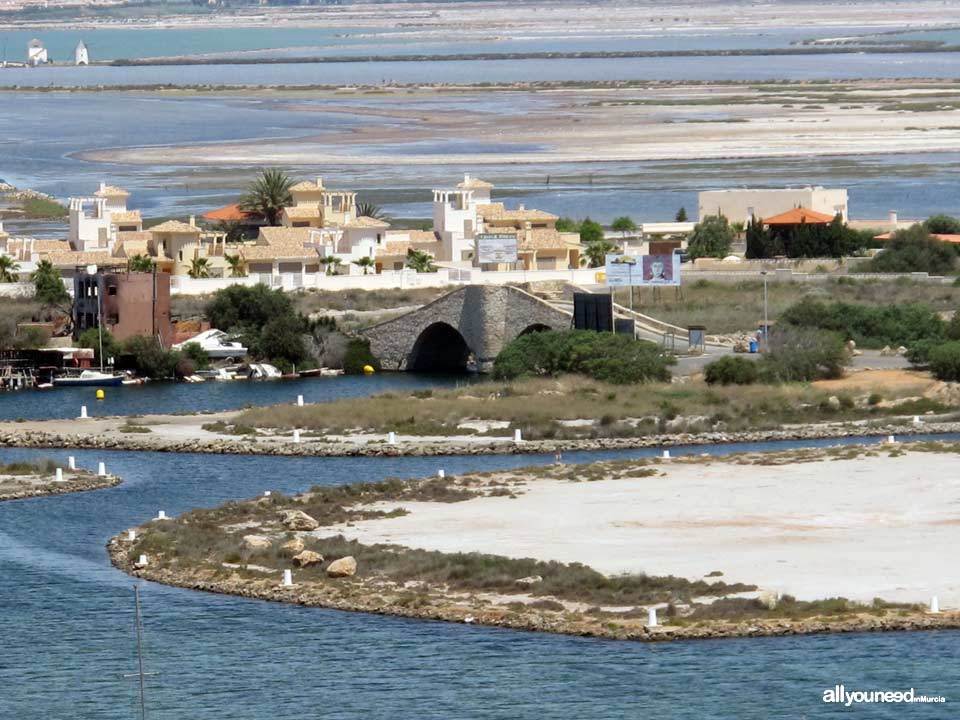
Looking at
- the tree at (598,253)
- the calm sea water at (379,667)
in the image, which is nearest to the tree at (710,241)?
the tree at (598,253)

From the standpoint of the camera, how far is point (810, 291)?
89000mm

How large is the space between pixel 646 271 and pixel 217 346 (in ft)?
45.9

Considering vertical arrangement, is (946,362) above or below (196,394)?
above

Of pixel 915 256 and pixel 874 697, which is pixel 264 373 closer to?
pixel 915 256

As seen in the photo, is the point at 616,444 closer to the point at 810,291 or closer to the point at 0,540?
the point at 0,540

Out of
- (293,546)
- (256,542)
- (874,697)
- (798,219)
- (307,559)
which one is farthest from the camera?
(798,219)

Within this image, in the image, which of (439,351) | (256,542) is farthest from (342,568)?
(439,351)

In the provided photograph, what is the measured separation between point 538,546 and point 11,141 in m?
151

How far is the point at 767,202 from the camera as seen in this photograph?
359ft

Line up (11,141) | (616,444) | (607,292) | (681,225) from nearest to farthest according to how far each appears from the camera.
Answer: (616,444)
(607,292)
(681,225)
(11,141)

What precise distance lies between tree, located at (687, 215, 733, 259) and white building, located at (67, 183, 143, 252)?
21.8 metres

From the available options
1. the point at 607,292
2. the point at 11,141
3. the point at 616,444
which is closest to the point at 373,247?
the point at 607,292

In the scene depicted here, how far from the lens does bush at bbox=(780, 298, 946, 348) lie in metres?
77.9

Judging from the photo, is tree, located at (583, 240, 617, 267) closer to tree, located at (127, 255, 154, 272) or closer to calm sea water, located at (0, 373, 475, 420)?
calm sea water, located at (0, 373, 475, 420)
